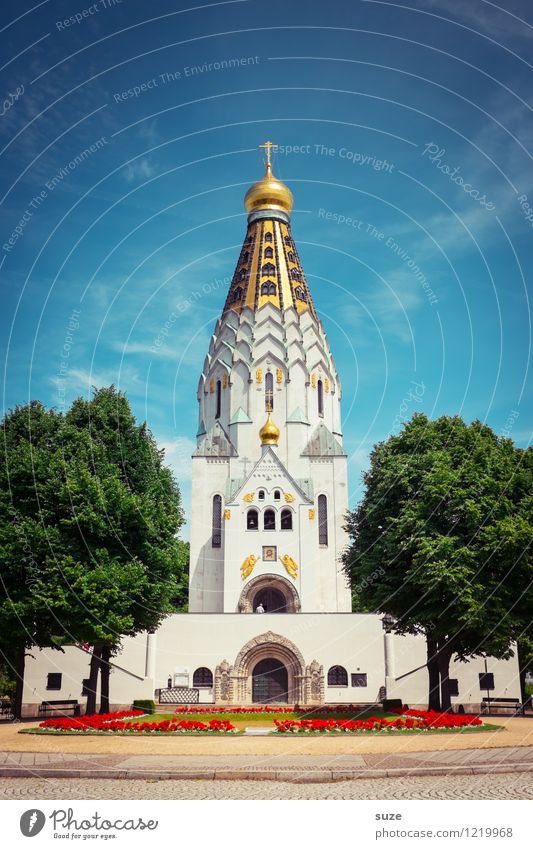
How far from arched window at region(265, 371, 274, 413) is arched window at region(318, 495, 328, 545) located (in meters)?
9.35

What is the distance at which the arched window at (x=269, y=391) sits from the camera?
195ft

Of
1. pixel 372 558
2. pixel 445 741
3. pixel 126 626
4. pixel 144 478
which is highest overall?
pixel 144 478

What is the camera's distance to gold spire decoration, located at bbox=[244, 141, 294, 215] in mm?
68562

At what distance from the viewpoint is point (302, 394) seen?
60.2m

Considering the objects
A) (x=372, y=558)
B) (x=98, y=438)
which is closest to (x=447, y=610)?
(x=372, y=558)

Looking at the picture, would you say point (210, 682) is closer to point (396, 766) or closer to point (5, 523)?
point (5, 523)

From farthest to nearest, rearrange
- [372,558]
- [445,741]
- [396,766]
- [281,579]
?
[281,579], [372,558], [445,741], [396,766]

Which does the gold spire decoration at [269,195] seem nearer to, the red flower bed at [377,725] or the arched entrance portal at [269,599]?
the arched entrance portal at [269,599]

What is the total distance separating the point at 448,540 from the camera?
84.1ft

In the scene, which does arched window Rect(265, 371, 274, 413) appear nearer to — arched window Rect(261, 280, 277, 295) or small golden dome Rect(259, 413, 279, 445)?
small golden dome Rect(259, 413, 279, 445)

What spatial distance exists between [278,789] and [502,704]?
27327mm

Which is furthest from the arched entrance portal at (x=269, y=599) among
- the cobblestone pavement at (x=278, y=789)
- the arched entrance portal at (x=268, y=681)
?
the cobblestone pavement at (x=278, y=789)

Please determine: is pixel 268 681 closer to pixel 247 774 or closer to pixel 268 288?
pixel 247 774

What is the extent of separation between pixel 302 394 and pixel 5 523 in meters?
36.4
